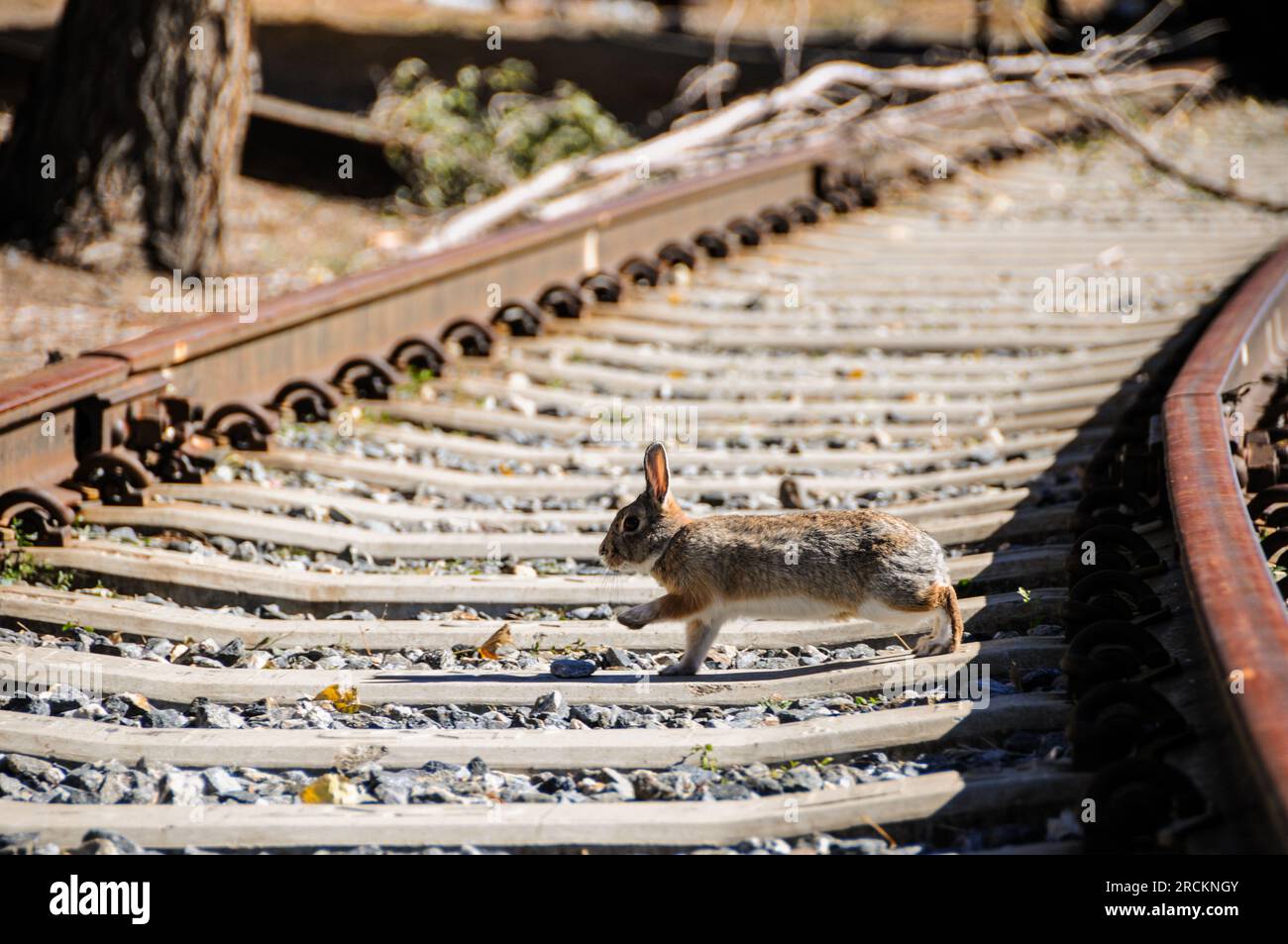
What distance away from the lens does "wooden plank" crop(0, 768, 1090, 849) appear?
3.17 meters

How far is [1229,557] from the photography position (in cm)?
340

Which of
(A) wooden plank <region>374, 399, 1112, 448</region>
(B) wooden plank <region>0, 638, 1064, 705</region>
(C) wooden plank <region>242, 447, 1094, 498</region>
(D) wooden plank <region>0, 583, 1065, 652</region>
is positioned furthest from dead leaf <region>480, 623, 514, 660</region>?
(A) wooden plank <region>374, 399, 1112, 448</region>

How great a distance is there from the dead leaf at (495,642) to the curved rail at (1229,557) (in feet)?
6.14

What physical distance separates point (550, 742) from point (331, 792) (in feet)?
1.76

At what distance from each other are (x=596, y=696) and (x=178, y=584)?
155 centimetres

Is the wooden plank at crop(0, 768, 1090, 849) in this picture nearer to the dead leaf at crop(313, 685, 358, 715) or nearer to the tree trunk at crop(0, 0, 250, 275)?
the dead leaf at crop(313, 685, 358, 715)

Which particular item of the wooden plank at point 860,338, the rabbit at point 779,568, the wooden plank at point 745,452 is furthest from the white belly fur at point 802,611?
the wooden plank at point 860,338

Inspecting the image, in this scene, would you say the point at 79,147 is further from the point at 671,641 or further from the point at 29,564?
the point at 671,641

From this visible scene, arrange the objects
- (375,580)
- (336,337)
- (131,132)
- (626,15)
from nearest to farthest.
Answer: (375,580) < (336,337) < (131,132) < (626,15)

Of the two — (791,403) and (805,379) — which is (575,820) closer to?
(791,403)

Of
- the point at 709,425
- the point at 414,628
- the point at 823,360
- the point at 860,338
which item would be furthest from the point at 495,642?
the point at 860,338

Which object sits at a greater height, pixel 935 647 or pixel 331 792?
pixel 935 647
